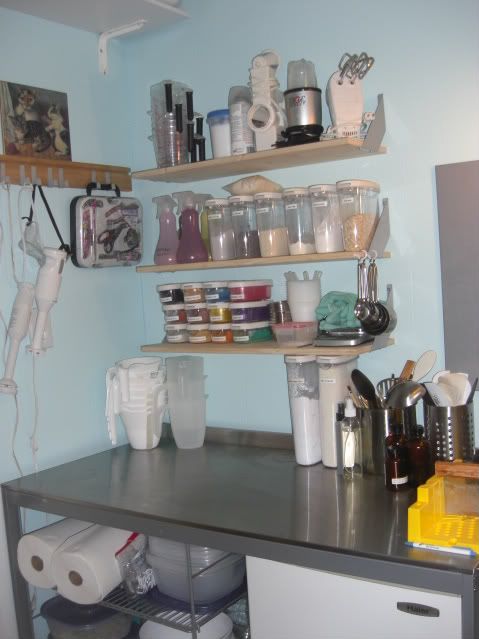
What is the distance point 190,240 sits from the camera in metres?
2.48

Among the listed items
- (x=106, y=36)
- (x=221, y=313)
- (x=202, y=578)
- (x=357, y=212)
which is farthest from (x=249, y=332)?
(x=106, y=36)

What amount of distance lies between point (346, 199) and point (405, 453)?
0.77 meters

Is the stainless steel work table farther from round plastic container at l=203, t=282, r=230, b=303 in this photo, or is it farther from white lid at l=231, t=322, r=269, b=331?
round plastic container at l=203, t=282, r=230, b=303

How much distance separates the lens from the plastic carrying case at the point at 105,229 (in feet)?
8.32

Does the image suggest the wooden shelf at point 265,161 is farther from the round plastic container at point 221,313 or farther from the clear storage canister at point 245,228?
the round plastic container at point 221,313

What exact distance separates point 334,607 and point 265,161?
1.37m

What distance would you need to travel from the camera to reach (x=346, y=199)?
85.4 inches

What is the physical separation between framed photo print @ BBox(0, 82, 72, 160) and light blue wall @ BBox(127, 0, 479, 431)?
47cm

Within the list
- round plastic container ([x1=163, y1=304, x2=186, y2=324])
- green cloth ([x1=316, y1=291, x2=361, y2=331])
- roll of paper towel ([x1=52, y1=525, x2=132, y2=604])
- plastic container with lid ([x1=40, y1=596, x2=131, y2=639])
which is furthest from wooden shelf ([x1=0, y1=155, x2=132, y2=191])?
plastic container with lid ([x1=40, y1=596, x2=131, y2=639])

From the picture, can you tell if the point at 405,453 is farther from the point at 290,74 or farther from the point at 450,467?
the point at 290,74

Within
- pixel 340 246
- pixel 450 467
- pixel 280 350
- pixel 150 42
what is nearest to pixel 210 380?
pixel 280 350

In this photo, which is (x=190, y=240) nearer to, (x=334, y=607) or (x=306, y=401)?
(x=306, y=401)

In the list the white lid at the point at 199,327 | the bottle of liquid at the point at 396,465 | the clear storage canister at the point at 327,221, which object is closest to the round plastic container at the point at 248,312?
the white lid at the point at 199,327

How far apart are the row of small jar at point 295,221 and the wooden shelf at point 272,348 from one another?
297mm
